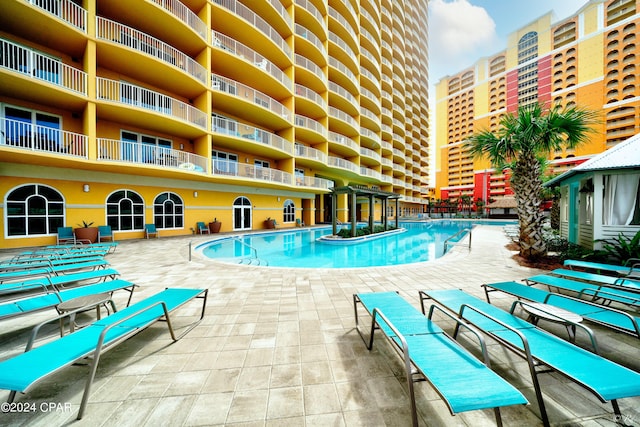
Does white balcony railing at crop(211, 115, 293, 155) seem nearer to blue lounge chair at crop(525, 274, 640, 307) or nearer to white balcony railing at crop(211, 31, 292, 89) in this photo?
white balcony railing at crop(211, 31, 292, 89)

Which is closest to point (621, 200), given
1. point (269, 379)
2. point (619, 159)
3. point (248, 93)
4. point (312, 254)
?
point (619, 159)

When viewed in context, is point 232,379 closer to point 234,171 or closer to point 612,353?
point 612,353

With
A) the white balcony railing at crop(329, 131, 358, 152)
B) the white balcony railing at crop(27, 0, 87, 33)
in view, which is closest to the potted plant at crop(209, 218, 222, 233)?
the white balcony railing at crop(27, 0, 87, 33)

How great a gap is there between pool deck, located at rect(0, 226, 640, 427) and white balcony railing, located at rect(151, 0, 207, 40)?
1531 cm

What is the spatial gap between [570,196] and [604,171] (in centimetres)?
341

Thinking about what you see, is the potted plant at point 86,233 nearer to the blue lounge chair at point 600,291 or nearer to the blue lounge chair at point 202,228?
the blue lounge chair at point 202,228

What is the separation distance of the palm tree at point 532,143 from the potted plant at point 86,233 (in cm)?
1788

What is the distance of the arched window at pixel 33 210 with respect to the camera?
1032 cm

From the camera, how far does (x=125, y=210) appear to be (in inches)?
529

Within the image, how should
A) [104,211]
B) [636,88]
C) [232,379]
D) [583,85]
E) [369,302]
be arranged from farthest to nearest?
[583,85] < [636,88] < [104,211] < [369,302] < [232,379]

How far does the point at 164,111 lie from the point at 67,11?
15.4 ft

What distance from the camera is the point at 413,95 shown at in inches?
1780

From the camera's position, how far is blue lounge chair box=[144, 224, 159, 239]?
13.8 metres

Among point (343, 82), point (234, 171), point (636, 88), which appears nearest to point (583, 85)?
point (636, 88)
